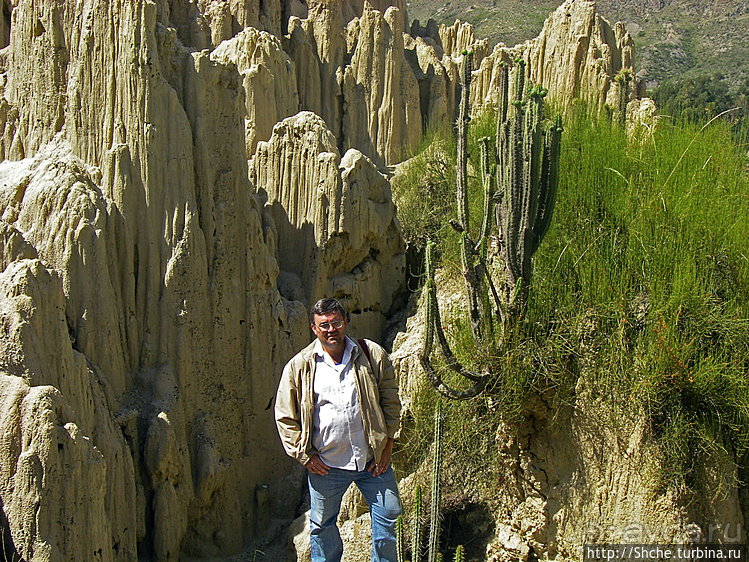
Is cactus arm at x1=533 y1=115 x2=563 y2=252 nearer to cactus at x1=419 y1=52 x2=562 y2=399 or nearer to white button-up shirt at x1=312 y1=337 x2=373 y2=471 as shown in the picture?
cactus at x1=419 y1=52 x2=562 y2=399

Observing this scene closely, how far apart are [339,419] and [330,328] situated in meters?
0.68

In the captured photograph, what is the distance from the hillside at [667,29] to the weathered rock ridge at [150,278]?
125 ft

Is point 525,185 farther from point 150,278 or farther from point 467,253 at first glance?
→ point 150,278

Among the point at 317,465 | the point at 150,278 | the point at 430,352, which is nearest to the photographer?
the point at 317,465

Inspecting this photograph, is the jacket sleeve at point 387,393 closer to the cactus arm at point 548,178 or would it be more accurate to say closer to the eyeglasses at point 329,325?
the eyeglasses at point 329,325

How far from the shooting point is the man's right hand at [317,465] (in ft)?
18.4

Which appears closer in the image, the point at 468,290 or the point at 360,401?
the point at 360,401

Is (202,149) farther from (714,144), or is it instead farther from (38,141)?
(714,144)

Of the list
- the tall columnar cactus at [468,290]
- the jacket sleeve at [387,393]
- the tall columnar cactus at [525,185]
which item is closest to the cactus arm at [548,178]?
the tall columnar cactus at [525,185]

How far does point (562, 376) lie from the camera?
7984 mm

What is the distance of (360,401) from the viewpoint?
5.57 m

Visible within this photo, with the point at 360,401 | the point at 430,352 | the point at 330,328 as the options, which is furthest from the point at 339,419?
the point at 430,352

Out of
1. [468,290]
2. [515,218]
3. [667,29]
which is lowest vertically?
[468,290]

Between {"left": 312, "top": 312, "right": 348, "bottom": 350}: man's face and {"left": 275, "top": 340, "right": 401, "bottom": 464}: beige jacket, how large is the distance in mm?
169
